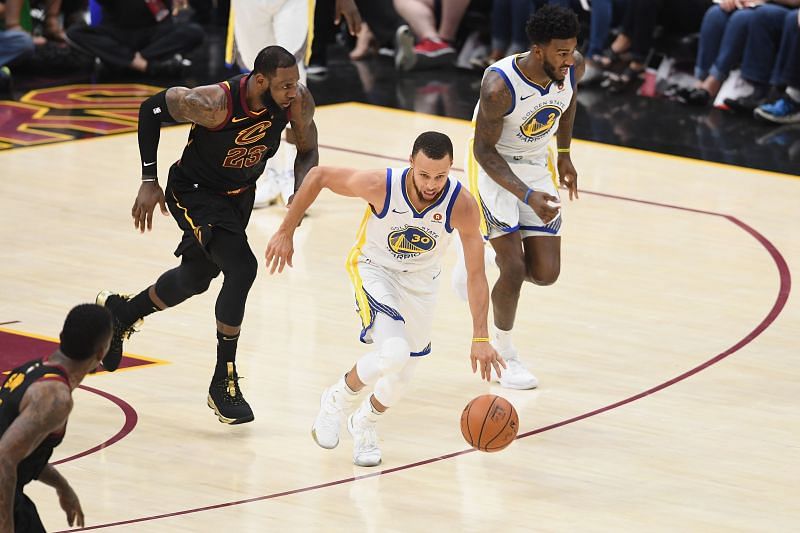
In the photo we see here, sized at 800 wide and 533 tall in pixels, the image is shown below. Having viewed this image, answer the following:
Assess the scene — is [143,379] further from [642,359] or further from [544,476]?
[642,359]

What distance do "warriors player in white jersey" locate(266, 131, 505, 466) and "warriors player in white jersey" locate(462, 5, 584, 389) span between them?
2.83 feet

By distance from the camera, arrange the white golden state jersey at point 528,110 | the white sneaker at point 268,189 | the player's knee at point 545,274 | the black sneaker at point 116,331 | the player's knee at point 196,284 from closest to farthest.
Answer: the player's knee at point 196,284
the black sneaker at point 116,331
the white golden state jersey at point 528,110
the player's knee at point 545,274
the white sneaker at point 268,189

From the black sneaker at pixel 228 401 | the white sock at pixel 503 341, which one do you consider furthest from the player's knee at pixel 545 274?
the black sneaker at pixel 228 401

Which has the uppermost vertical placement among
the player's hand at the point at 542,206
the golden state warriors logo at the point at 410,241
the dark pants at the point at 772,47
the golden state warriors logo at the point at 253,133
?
the golden state warriors logo at the point at 253,133

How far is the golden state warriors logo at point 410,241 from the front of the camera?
5.86m

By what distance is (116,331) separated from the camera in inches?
263

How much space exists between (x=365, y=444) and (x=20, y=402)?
6.69 ft

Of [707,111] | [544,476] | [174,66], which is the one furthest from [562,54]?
[174,66]

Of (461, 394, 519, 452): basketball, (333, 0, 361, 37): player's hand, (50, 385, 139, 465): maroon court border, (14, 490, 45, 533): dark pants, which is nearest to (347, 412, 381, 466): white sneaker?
(461, 394, 519, 452): basketball

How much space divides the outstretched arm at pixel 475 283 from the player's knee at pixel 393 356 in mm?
282

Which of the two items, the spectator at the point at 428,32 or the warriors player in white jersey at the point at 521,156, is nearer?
the warriors player in white jersey at the point at 521,156

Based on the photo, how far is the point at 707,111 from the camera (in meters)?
13.6

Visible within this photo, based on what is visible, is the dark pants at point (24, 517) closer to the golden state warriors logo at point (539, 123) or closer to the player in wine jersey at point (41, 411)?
the player in wine jersey at point (41, 411)

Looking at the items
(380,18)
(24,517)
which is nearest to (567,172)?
(24,517)
